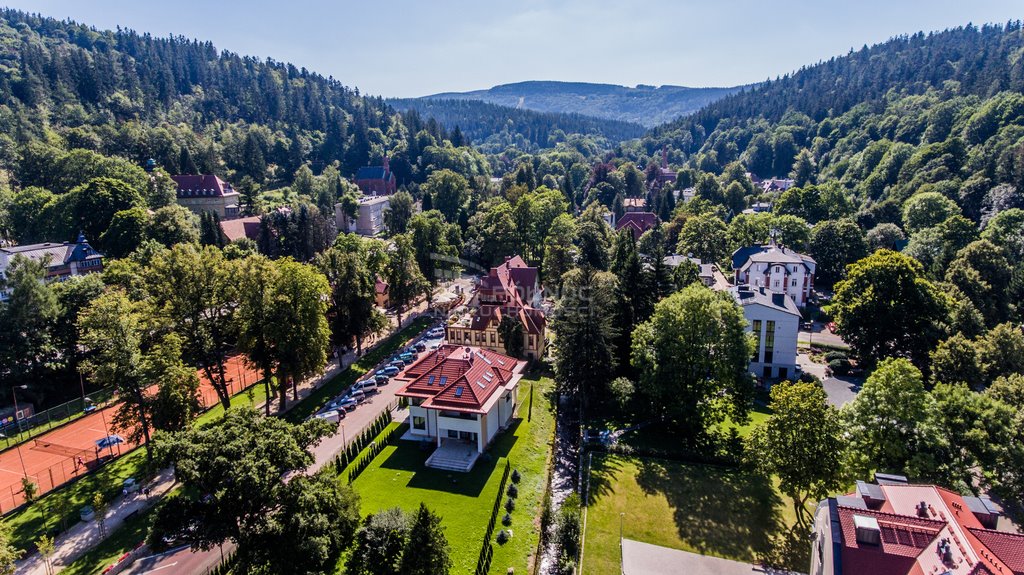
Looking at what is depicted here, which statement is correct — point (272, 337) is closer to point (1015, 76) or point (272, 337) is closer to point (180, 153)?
point (180, 153)

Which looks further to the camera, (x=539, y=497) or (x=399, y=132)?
(x=399, y=132)

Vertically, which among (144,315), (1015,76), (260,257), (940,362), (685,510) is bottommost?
(685,510)

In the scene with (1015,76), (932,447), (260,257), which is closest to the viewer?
(932,447)

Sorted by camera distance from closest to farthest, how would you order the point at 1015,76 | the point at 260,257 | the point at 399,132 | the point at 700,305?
the point at 700,305 < the point at 260,257 < the point at 1015,76 < the point at 399,132

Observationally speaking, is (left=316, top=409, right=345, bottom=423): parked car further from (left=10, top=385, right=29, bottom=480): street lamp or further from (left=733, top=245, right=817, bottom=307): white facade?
(left=733, top=245, right=817, bottom=307): white facade

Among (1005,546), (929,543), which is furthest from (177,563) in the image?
(1005,546)

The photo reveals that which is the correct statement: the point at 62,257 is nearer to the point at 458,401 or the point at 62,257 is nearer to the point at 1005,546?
the point at 458,401

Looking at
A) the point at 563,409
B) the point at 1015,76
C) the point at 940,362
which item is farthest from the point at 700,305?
the point at 1015,76

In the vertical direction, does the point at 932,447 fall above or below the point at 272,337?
below
